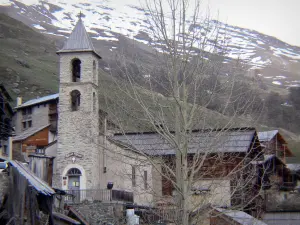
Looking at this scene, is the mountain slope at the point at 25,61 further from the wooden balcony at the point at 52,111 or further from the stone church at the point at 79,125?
the stone church at the point at 79,125

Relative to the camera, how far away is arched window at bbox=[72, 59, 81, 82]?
3431cm

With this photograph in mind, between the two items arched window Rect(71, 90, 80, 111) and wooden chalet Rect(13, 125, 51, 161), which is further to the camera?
wooden chalet Rect(13, 125, 51, 161)

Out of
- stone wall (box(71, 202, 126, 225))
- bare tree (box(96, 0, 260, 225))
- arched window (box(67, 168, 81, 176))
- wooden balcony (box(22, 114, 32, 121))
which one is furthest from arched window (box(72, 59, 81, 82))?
bare tree (box(96, 0, 260, 225))

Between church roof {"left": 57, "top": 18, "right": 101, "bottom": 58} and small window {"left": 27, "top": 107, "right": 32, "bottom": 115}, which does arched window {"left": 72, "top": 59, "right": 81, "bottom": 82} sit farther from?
small window {"left": 27, "top": 107, "right": 32, "bottom": 115}

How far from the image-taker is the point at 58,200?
20.0m

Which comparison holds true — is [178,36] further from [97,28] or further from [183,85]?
[97,28]

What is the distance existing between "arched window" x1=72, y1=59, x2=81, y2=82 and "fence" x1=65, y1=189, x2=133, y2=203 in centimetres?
863

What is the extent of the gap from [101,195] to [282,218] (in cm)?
1145

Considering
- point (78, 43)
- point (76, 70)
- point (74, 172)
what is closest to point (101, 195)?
point (74, 172)

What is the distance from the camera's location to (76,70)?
114 ft

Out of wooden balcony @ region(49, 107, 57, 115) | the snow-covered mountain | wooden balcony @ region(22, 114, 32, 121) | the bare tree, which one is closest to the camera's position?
the bare tree

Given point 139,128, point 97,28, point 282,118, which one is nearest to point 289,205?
point 139,128

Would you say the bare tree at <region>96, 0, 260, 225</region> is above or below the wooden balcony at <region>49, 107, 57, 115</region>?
below

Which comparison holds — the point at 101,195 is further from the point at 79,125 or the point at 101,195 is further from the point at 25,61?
the point at 25,61
